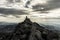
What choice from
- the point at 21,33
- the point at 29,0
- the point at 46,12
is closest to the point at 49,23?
the point at 46,12

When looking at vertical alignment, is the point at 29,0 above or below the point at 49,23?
above

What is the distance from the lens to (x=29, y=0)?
49969mm

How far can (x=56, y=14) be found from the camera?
159 feet

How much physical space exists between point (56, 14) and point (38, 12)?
3200 mm

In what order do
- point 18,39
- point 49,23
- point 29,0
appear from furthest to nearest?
point 29,0, point 49,23, point 18,39

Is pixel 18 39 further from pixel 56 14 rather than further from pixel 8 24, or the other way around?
pixel 56 14

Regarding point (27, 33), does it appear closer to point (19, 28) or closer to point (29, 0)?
point (19, 28)

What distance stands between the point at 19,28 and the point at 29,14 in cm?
925

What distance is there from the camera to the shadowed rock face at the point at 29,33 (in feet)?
123

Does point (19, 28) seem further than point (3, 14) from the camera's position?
No

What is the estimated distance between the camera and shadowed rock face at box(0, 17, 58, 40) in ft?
123

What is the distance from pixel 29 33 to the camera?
38188mm

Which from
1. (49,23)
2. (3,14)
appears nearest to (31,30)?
(49,23)

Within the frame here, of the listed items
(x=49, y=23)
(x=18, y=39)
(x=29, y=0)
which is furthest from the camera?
(x=29, y=0)
